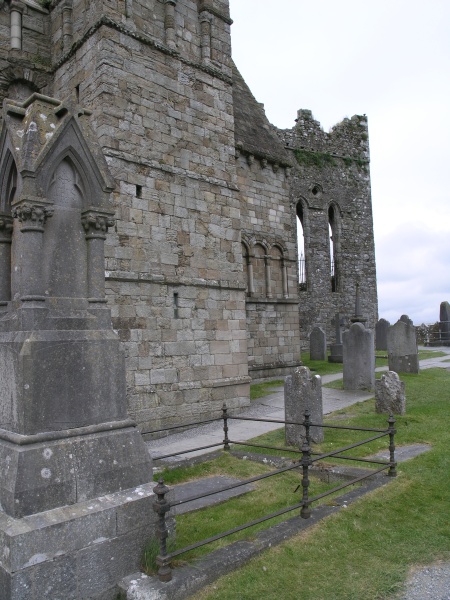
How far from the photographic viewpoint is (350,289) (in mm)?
27734

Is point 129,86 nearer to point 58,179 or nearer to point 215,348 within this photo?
point 215,348

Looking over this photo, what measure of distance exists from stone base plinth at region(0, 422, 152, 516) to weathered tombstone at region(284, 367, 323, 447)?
12.9ft

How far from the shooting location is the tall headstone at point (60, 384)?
3379 mm

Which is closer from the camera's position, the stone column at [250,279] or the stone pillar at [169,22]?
the stone pillar at [169,22]

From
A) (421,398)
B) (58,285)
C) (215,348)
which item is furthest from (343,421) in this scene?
(58,285)

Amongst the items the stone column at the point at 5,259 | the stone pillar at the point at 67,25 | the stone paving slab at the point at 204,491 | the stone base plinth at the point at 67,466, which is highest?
the stone pillar at the point at 67,25

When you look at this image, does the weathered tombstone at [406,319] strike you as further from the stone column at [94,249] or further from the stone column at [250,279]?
the stone column at [94,249]

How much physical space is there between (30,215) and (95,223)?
509 mm

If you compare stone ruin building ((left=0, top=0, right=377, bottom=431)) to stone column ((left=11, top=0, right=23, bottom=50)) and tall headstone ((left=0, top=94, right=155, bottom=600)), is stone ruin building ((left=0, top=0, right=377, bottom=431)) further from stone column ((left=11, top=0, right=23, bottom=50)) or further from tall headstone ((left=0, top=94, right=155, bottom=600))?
tall headstone ((left=0, top=94, right=155, bottom=600))

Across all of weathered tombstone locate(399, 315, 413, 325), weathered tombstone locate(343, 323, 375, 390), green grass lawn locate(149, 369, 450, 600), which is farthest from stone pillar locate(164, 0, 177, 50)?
weathered tombstone locate(399, 315, 413, 325)

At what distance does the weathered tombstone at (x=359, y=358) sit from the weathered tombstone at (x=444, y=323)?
587 inches

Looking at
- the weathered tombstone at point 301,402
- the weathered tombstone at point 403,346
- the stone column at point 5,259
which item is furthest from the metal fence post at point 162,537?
the weathered tombstone at point 403,346

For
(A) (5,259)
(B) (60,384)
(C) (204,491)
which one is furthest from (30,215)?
(C) (204,491)

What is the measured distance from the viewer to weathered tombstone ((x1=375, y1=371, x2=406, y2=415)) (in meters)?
8.88
